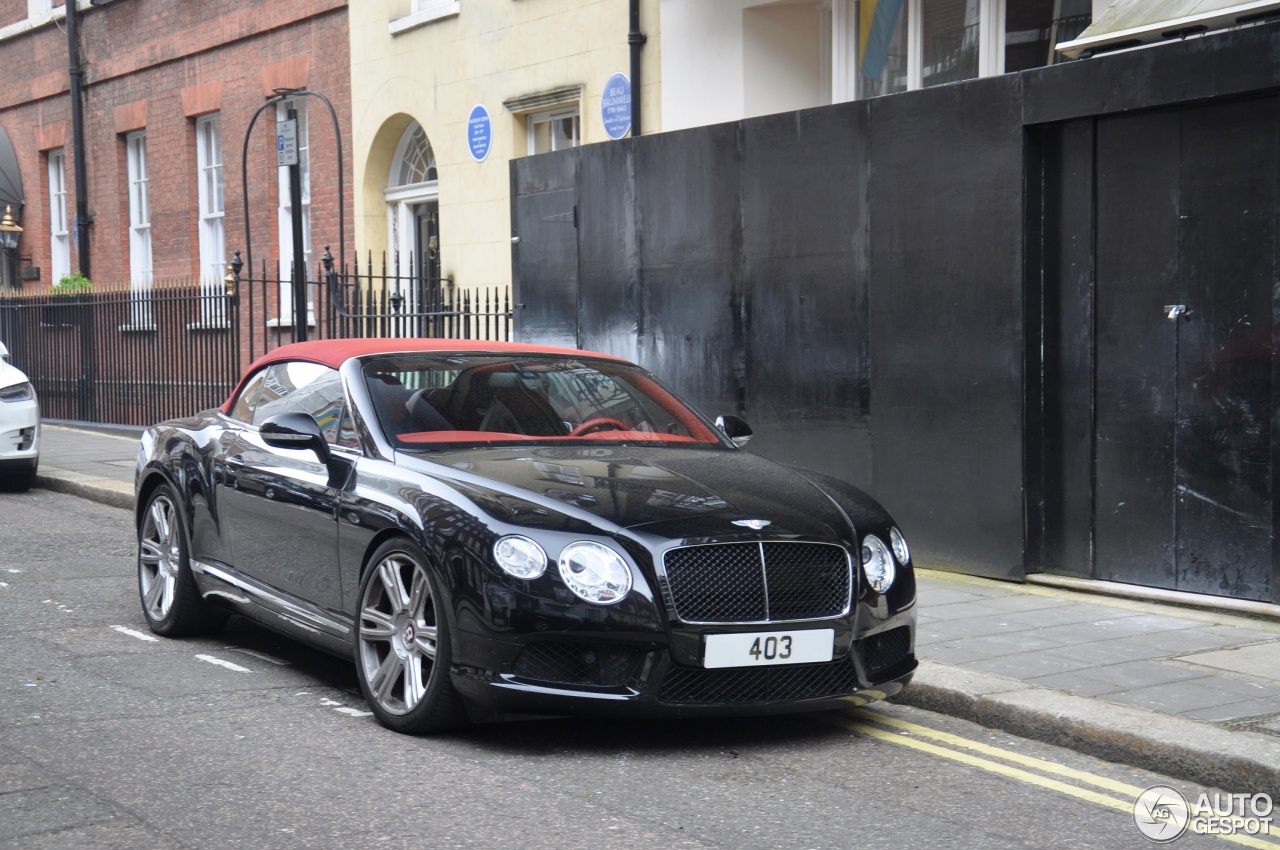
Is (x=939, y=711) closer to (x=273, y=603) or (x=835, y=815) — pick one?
(x=835, y=815)

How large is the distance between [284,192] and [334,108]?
1685 millimetres

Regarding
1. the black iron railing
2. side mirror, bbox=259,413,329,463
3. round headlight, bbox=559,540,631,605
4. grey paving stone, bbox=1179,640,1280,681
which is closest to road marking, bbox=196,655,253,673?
side mirror, bbox=259,413,329,463

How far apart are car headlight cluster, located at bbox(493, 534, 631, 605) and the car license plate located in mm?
363

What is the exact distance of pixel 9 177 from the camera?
2506 cm

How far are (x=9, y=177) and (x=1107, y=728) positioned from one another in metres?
23.7

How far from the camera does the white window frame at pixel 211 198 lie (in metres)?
20.5

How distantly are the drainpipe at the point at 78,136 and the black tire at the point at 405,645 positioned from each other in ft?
63.0

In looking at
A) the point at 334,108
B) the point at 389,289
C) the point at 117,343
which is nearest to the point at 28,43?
the point at 117,343

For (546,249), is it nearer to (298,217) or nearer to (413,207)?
(298,217)

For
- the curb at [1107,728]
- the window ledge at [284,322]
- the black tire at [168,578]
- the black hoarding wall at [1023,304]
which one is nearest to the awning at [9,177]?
the window ledge at [284,322]

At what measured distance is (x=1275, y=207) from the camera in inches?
299

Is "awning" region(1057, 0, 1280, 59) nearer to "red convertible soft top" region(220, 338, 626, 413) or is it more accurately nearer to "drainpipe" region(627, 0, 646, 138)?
"red convertible soft top" region(220, 338, 626, 413)

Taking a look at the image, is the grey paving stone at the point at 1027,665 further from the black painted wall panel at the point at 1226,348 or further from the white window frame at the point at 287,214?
the white window frame at the point at 287,214

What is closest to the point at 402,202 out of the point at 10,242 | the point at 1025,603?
the point at 10,242
